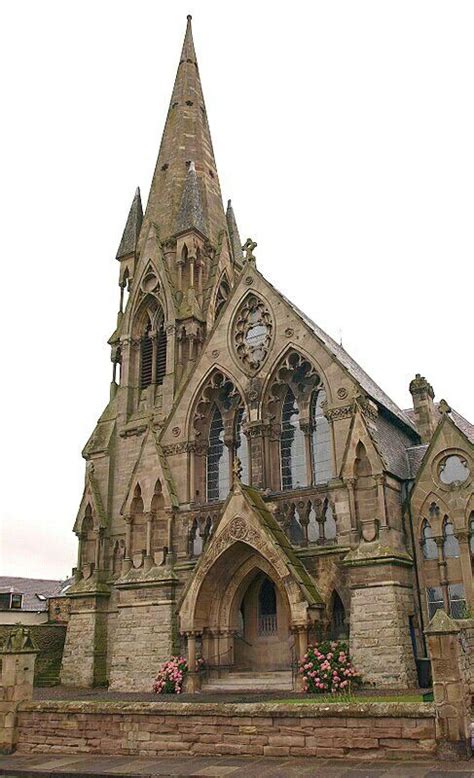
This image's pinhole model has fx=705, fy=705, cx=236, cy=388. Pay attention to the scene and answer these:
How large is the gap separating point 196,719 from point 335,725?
2379mm

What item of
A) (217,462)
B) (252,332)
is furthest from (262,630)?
(252,332)

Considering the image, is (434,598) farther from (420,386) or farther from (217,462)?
(420,386)

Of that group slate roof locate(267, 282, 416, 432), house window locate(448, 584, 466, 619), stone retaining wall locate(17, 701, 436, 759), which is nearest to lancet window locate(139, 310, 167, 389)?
slate roof locate(267, 282, 416, 432)

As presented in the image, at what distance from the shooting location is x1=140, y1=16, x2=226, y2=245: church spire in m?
34.3

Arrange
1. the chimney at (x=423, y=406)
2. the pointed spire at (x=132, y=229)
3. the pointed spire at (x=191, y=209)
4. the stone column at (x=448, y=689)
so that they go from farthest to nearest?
the pointed spire at (x=132, y=229), the pointed spire at (x=191, y=209), the chimney at (x=423, y=406), the stone column at (x=448, y=689)

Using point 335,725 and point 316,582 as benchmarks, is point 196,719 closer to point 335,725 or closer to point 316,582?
point 335,725

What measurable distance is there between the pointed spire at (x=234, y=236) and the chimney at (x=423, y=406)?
1151 centimetres

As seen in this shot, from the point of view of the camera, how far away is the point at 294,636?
18688mm

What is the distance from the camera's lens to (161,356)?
3014 centimetres

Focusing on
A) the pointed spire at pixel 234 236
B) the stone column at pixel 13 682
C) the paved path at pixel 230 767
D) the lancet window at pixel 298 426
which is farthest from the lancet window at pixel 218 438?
the paved path at pixel 230 767

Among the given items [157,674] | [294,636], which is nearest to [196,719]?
[294,636]

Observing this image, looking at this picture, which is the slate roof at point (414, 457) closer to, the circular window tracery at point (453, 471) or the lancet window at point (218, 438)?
the circular window tracery at point (453, 471)

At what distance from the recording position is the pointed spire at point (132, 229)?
114ft

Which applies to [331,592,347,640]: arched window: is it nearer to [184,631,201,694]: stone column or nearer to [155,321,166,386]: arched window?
[184,631,201,694]: stone column
